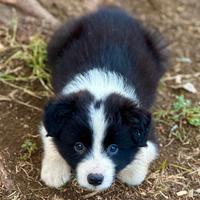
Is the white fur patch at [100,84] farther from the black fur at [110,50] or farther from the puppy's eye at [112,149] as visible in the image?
the puppy's eye at [112,149]

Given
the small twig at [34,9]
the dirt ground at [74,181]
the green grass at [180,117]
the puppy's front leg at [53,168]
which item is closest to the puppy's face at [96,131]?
the puppy's front leg at [53,168]

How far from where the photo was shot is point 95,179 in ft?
14.9

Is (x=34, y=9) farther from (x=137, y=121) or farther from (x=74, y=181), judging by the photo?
(x=137, y=121)

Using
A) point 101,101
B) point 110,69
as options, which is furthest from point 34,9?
point 101,101

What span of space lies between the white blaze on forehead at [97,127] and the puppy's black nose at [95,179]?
17 centimetres

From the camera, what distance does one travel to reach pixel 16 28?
700cm

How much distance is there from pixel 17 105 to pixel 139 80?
1337 mm

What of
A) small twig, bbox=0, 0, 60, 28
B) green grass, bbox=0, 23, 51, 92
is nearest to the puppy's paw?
green grass, bbox=0, 23, 51, 92

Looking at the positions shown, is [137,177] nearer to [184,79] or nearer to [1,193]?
[1,193]

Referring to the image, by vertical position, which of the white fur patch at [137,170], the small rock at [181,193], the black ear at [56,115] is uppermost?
the black ear at [56,115]

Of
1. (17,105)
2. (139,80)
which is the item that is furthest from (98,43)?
(17,105)

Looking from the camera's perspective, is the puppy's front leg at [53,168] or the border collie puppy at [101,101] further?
the puppy's front leg at [53,168]

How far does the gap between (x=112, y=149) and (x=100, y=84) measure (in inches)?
28.0

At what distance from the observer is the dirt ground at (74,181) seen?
5156 millimetres
